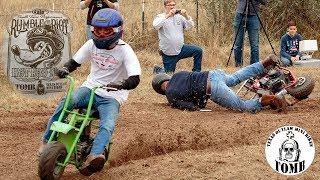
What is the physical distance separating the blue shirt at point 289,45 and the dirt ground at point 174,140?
13.1ft

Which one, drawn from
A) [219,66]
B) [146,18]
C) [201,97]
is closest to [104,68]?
[201,97]

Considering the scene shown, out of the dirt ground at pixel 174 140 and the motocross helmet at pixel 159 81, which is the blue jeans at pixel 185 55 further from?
the motocross helmet at pixel 159 81

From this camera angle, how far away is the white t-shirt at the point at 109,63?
793 cm

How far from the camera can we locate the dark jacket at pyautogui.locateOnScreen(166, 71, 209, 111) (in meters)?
11.2

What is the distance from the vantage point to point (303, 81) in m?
11.3

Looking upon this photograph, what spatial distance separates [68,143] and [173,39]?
7.22m

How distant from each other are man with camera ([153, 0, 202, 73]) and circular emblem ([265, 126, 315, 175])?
8495 mm

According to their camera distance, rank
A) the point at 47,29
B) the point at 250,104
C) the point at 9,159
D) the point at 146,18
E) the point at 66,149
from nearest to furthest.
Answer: the point at 66,149 < the point at 9,159 < the point at 250,104 < the point at 47,29 < the point at 146,18

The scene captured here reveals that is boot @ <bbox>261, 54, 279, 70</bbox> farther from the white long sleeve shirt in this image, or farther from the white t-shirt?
the white t-shirt

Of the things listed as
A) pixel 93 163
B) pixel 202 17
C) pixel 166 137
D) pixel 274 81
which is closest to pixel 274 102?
pixel 274 81

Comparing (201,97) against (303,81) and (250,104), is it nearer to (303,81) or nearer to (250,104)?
(250,104)

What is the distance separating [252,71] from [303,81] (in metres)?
0.79

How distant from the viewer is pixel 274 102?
1087 centimetres

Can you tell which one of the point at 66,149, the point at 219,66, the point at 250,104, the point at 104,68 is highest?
the point at 104,68
